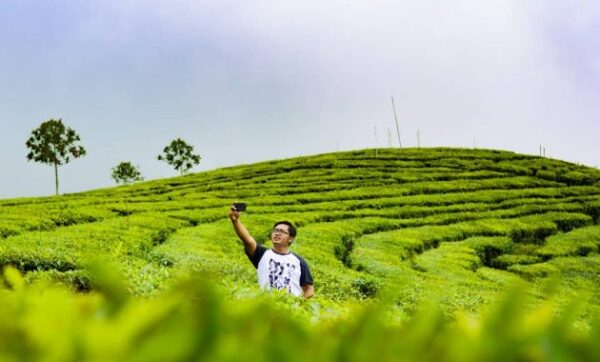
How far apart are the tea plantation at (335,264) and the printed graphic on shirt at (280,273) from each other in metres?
1.00

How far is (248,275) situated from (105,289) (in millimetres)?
10607

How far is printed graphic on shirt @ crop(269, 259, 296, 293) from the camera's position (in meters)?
7.26

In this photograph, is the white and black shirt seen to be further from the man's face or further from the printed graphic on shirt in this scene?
the man's face

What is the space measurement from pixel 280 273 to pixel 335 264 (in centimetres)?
846

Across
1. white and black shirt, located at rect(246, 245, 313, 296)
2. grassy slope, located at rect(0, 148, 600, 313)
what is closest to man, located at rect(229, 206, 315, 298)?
white and black shirt, located at rect(246, 245, 313, 296)

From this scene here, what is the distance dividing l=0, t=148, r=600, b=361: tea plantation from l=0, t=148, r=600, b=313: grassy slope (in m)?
0.06

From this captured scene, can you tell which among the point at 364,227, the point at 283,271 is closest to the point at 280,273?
the point at 283,271

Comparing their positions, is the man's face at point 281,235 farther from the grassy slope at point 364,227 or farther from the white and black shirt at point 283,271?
the grassy slope at point 364,227

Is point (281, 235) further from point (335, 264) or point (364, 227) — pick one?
point (364, 227)

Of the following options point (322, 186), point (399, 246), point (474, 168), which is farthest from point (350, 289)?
point (474, 168)

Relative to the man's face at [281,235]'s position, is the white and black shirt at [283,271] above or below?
below

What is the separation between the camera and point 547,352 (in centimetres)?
68

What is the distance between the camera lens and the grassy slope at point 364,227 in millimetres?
11953

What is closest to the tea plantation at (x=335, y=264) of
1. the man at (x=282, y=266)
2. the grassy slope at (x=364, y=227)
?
the grassy slope at (x=364, y=227)
